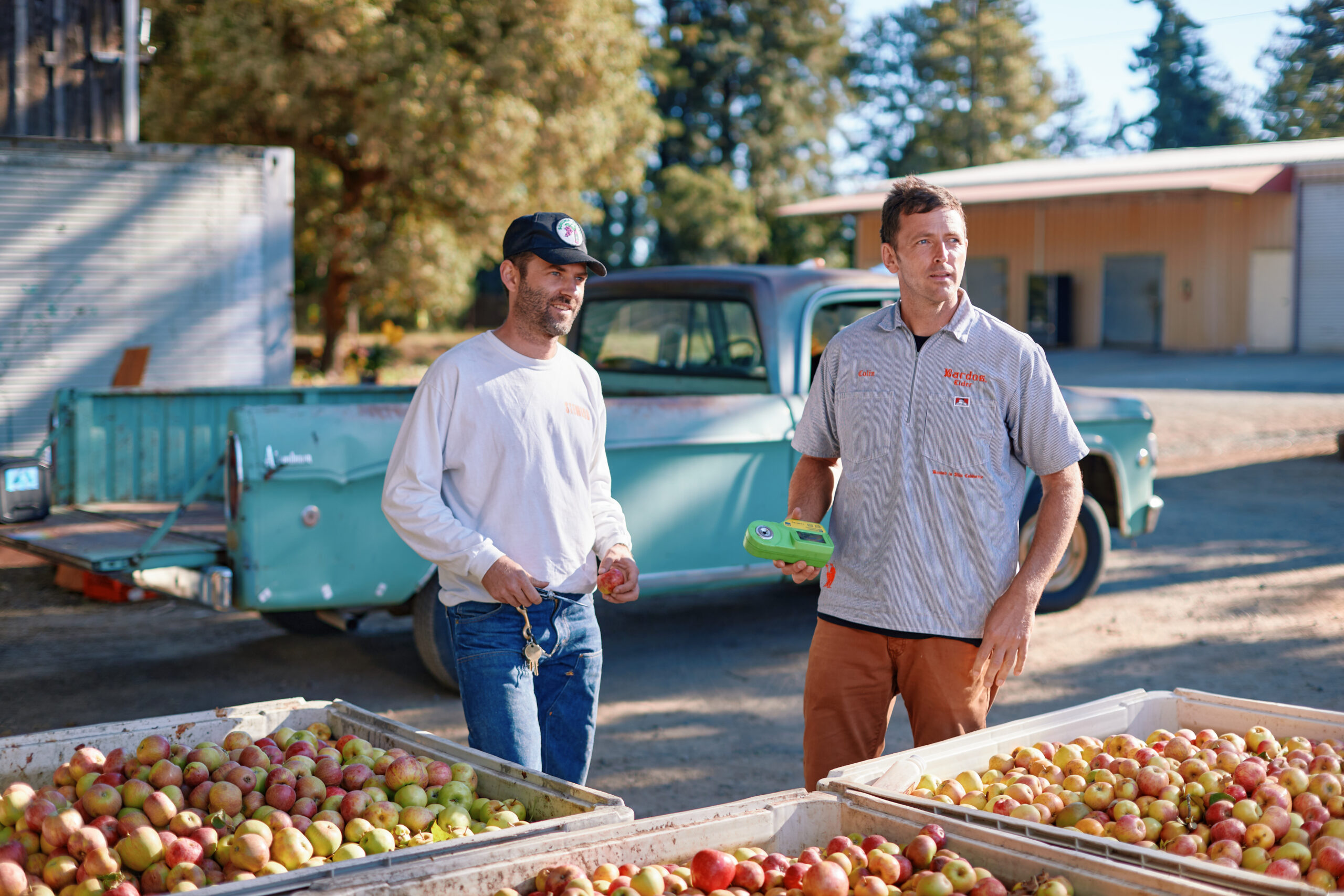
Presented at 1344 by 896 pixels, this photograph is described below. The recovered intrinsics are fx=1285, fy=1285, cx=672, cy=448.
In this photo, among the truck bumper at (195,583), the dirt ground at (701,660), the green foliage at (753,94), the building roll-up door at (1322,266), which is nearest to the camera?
the truck bumper at (195,583)

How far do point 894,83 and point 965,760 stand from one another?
181 ft

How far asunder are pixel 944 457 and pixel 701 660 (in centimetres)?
413

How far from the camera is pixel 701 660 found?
7.20 m

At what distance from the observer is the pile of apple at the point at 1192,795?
2.61m

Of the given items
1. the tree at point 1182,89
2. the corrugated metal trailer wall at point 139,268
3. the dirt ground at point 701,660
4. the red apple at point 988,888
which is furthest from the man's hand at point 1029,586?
the tree at point 1182,89

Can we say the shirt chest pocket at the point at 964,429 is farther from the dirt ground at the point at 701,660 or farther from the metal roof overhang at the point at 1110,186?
the metal roof overhang at the point at 1110,186

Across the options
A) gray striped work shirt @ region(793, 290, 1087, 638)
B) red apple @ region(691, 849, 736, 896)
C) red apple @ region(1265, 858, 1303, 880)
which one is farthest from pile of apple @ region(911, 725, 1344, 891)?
red apple @ region(691, 849, 736, 896)

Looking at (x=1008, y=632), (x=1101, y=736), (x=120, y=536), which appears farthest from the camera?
(x=120, y=536)

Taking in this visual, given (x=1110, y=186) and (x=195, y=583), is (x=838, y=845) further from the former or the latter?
(x=1110, y=186)

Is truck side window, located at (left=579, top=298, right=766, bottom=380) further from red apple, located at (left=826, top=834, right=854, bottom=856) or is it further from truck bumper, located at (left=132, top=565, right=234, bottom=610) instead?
red apple, located at (left=826, top=834, right=854, bottom=856)

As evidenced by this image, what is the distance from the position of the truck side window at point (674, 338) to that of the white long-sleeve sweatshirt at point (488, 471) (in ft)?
12.6

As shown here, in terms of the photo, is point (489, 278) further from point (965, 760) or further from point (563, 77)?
point (965, 760)

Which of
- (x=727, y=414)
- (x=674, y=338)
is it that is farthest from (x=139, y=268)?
(x=727, y=414)

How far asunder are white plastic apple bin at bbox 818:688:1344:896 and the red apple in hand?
2.47ft
